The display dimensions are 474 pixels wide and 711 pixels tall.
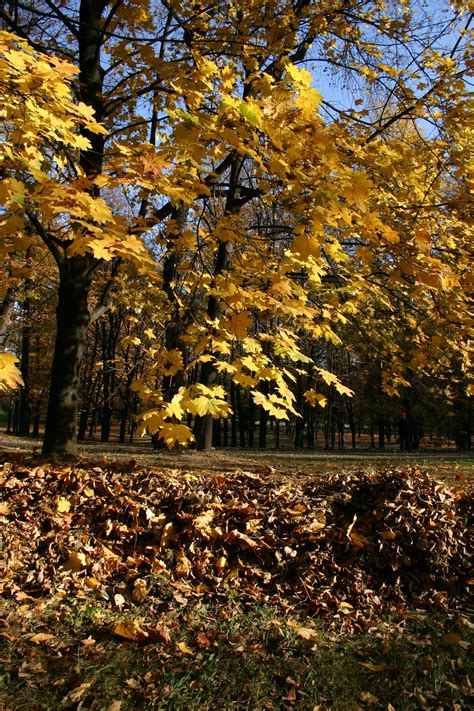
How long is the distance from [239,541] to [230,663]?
4.39 feet

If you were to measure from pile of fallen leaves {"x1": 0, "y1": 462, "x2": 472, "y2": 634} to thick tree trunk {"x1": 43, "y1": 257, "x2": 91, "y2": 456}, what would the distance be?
1.04 meters

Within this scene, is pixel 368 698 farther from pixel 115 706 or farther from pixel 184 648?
pixel 115 706

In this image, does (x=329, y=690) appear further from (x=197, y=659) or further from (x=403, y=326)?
(x=403, y=326)

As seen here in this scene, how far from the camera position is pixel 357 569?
13.0 feet

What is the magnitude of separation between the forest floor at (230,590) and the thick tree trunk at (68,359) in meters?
0.58

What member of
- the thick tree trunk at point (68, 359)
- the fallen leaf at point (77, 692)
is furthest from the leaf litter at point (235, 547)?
the thick tree trunk at point (68, 359)

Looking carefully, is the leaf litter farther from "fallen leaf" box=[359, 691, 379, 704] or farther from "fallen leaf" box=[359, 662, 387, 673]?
"fallen leaf" box=[359, 691, 379, 704]

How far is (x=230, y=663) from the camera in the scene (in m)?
2.74

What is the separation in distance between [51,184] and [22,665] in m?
2.63

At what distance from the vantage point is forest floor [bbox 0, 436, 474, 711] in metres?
2.55

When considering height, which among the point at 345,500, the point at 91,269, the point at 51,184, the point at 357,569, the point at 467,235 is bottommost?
the point at 357,569

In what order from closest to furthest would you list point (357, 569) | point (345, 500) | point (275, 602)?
1. point (275, 602)
2. point (357, 569)
3. point (345, 500)

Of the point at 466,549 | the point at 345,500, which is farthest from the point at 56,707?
the point at 466,549

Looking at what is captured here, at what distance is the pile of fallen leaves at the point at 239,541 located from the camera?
360 centimetres
